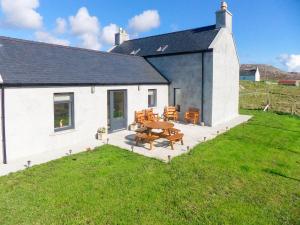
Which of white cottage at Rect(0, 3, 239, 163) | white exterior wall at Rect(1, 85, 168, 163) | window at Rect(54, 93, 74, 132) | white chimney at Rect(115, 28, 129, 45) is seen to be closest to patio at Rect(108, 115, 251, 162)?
white cottage at Rect(0, 3, 239, 163)

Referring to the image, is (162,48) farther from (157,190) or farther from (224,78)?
(157,190)

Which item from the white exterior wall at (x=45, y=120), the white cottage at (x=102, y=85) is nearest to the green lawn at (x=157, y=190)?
the white exterior wall at (x=45, y=120)

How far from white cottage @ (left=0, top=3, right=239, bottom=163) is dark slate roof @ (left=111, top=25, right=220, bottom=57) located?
Result: 3.9 inches

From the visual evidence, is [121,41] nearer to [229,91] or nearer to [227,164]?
[229,91]

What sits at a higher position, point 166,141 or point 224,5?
point 224,5

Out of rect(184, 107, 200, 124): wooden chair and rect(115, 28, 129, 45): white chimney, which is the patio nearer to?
rect(184, 107, 200, 124): wooden chair

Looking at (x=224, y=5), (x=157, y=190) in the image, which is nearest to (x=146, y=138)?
(x=157, y=190)

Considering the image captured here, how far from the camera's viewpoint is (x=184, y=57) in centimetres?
1828

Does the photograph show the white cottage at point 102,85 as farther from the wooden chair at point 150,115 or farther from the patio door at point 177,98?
the wooden chair at point 150,115

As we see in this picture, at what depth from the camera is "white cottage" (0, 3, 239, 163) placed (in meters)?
9.93

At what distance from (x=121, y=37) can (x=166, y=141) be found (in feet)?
60.7

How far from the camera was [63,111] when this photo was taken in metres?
11.7

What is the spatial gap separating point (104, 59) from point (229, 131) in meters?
9.45

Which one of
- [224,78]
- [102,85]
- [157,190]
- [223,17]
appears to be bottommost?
[157,190]
